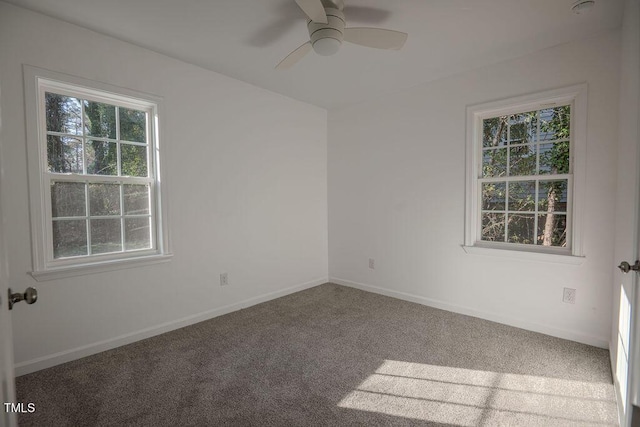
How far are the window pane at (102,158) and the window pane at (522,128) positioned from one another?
3.67 metres


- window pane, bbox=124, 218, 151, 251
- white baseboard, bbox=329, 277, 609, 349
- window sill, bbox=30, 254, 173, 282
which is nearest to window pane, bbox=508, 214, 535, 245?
white baseboard, bbox=329, 277, 609, 349

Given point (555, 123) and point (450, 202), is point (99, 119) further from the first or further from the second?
point (555, 123)

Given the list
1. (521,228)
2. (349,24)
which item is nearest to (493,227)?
(521,228)

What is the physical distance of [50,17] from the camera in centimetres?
230

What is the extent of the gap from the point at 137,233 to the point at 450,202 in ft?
10.2

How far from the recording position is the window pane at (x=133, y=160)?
2.78 m

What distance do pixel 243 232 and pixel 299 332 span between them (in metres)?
1.30

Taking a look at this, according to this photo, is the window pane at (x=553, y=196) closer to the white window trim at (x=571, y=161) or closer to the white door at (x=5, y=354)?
the white window trim at (x=571, y=161)

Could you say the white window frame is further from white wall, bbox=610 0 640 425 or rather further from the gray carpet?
white wall, bbox=610 0 640 425

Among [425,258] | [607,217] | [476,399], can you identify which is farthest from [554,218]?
[476,399]

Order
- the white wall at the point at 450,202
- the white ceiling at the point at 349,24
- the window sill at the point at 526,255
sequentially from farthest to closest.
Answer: the window sill at the point at 526,255
the white wall at the point at 450,202
the white ceiling at the point at 349,24

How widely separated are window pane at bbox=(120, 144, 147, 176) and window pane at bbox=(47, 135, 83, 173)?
316 mm

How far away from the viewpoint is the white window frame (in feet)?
7.40

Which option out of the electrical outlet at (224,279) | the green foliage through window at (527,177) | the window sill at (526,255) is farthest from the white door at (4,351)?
the green foliage through window at (527,177)
